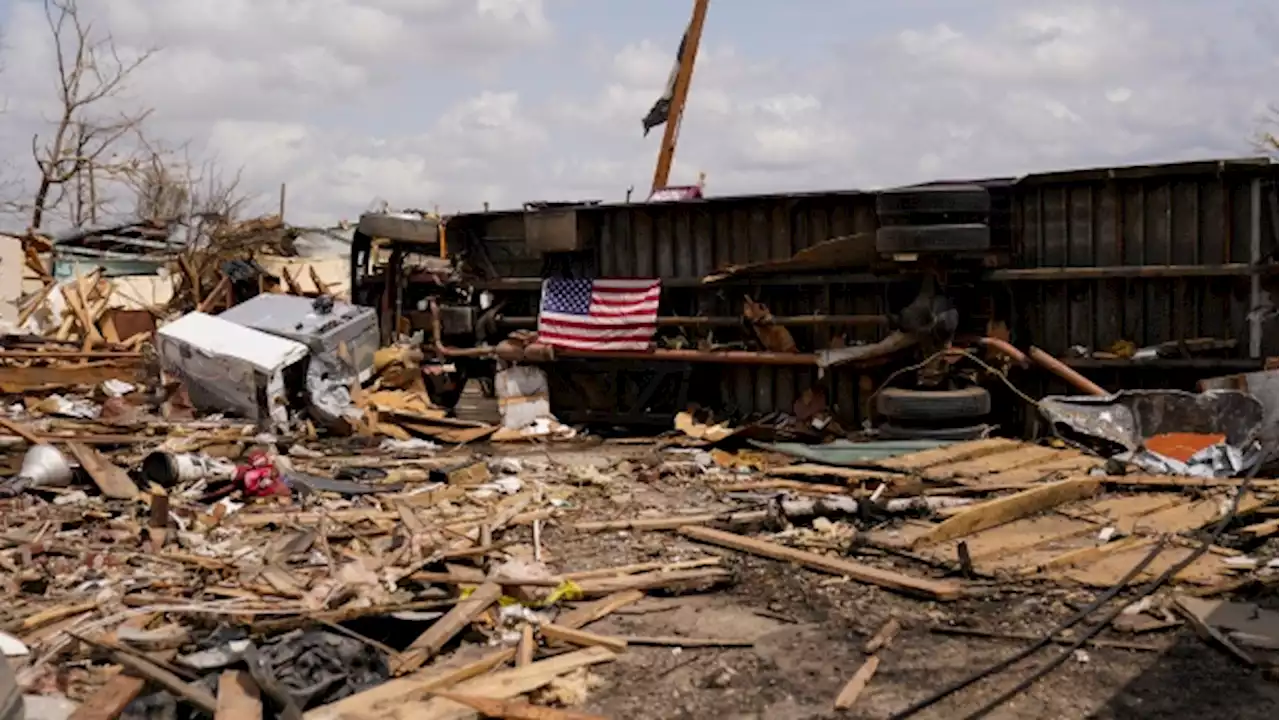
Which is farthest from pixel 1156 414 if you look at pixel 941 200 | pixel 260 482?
pixel 260 482

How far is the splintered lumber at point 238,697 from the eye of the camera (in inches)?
214

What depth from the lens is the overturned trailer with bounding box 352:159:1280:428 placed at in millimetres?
12453

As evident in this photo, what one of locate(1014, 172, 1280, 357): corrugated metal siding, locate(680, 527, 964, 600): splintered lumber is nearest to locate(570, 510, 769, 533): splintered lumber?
locate(680, 527, 964, 600): splintered lumber

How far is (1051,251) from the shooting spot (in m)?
13.1

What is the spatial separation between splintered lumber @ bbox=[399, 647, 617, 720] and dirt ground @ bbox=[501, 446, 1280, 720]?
15cm

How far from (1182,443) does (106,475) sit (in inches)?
397

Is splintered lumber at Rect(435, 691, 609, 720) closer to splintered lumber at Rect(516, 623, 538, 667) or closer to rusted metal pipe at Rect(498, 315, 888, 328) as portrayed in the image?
splintered lumber at Rect(516, 623, 538, 667)

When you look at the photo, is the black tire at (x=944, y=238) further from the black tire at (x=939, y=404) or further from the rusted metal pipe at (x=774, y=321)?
the black tire at (x=939, y=404)

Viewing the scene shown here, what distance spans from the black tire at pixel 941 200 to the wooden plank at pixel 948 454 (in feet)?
8.10

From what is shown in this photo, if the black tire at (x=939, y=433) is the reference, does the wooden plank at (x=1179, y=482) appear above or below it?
below

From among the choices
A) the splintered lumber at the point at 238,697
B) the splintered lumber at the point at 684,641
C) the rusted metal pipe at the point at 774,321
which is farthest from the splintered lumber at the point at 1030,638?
the rusted metal pipe at the point at 774,321

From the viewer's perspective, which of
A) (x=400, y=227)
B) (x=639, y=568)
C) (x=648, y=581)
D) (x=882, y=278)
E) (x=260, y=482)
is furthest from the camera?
(x=400, y=227)

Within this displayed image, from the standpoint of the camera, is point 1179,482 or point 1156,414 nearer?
point 1179,482

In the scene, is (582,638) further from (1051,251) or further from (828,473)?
(1051,251)
